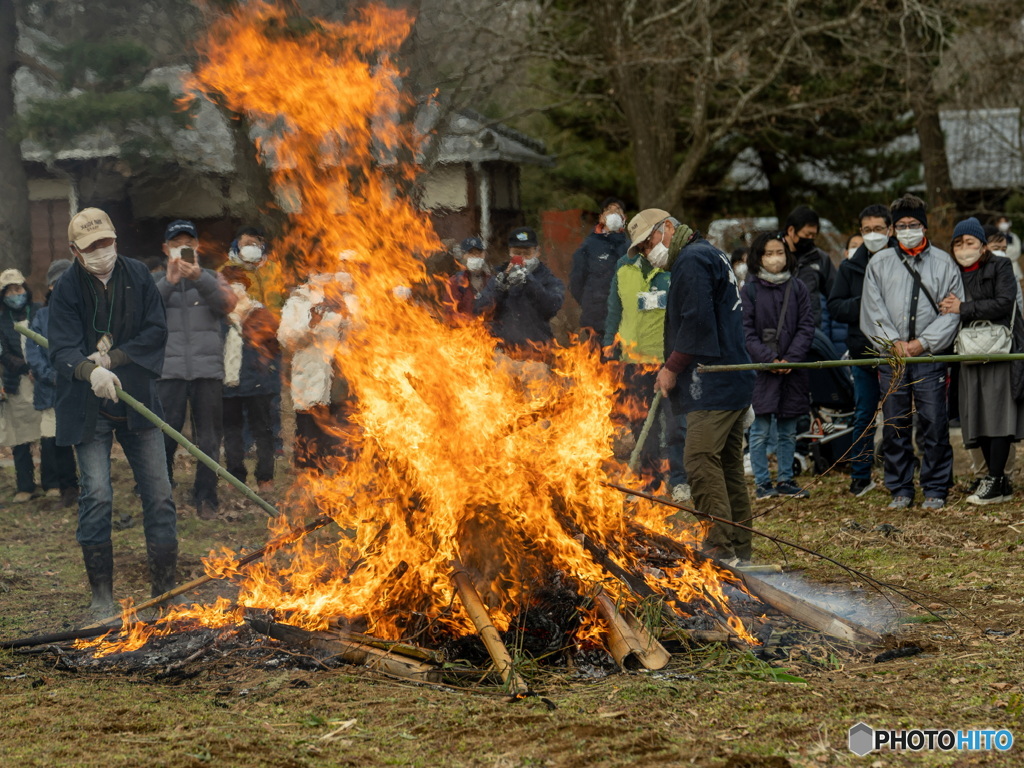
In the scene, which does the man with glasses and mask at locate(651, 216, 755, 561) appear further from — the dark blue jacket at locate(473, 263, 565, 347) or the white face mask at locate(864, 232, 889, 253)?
the white face mask at locate(864, 232, 889, 253)

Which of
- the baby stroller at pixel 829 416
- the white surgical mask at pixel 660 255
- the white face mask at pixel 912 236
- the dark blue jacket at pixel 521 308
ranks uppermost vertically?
the white face mask at pixel 912 236

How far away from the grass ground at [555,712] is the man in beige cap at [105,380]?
2.43ft

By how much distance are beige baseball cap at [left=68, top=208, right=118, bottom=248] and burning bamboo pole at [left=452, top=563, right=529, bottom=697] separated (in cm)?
310

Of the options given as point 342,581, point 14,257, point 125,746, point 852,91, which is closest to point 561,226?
point 852,91

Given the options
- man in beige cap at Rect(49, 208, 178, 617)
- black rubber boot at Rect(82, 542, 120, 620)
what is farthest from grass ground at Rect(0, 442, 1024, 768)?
man in beige cap at Rect(49, 208, 178, 617)

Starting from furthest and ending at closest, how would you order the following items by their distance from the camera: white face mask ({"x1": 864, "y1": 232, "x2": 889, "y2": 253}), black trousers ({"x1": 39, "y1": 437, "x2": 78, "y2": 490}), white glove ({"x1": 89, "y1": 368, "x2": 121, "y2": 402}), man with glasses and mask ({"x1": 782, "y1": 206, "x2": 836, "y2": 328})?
man with glasses and mask ({"x1": 782, "y1": 206, "x2": 836, "y2": 328}) → black trousers ({"x1": 39, "y1": 437, "x2": 78, "y2": 490}) → white face mask ({"x1": 864, "y1": 232, "x2": 889, "y2": 253}) → white glove ({"x1": 89, "y1": 368, "x2": 121, "y2": 402})

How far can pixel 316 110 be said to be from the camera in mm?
7406

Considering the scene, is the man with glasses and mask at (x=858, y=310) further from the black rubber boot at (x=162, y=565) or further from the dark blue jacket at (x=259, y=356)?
the black rubber boot at (x=162, y=565)

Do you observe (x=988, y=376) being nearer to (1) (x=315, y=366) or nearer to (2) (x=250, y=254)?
(1) (x=315, y=366)

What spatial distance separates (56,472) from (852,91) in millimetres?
15000

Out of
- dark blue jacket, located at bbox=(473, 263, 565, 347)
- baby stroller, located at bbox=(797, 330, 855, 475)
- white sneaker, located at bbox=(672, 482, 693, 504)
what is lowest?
white sneaker, located at bbox=(672, 482, 693, 504)

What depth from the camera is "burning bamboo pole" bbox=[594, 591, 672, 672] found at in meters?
5.31

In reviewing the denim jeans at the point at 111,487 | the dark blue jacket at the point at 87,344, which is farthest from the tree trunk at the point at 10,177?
the denim jeans at the point at 111,487

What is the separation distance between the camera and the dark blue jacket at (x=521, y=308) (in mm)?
10414
